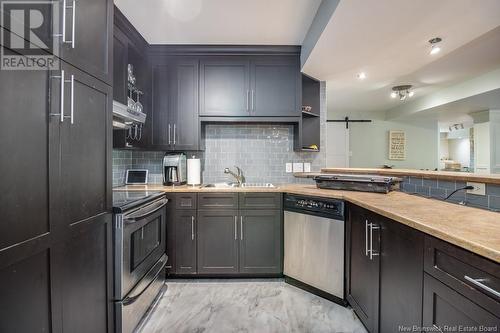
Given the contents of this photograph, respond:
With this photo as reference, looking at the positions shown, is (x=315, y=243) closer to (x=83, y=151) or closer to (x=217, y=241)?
(x=217, y=241)

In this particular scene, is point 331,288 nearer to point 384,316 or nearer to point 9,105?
point 384,316

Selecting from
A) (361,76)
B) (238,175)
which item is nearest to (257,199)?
(238,175)

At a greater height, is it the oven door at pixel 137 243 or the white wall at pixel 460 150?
the white wall at pixel 460 150

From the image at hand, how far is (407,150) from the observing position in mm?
6230

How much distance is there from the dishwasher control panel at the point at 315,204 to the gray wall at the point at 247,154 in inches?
26.2

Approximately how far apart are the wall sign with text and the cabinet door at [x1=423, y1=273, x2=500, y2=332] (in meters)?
5.96

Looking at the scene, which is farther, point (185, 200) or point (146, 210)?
point (185, 200)

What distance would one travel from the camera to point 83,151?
3.92 feet

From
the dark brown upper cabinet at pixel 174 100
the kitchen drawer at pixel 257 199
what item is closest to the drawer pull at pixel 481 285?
the kitchen drawer at pixel 257 199

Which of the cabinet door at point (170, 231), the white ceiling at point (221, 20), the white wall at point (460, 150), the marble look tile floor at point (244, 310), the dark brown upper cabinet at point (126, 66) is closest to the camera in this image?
the marble look tile floor at point (244, 310)

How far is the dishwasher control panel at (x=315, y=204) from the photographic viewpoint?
201 cm

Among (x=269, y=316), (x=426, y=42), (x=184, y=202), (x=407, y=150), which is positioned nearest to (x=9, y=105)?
(x=184, y=202)

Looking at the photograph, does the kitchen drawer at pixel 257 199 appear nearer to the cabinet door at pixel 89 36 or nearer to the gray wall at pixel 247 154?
the gray wall at pixel 247 154

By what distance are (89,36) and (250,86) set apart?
173 centimetres
